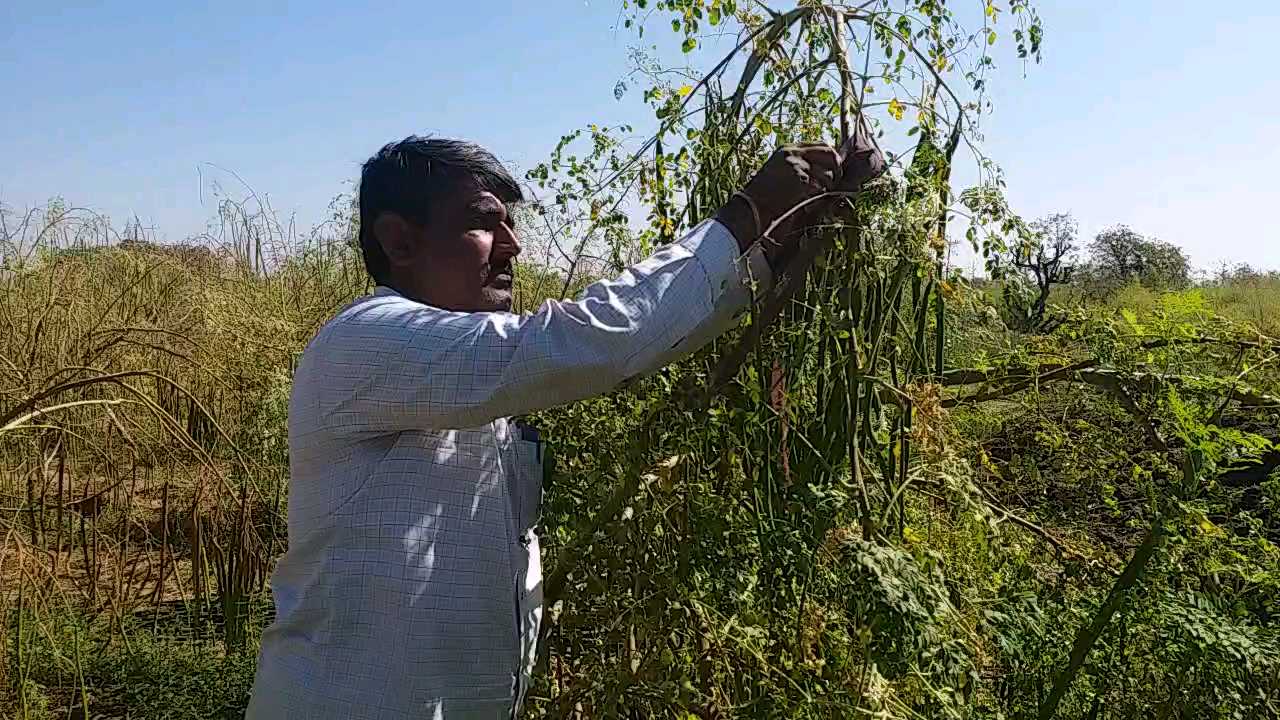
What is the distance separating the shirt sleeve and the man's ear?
23 centimetres

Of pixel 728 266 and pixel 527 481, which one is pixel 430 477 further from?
pixel 728 266

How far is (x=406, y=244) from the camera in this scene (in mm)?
1632

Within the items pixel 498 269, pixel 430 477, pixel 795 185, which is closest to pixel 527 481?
pixel 430 477

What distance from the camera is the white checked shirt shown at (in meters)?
1.32

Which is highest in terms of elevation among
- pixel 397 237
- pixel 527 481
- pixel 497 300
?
pixel 397 237

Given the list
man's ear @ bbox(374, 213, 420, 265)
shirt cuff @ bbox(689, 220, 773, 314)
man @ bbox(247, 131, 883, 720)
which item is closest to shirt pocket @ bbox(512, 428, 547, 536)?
man @ bbox(247, 131, 883, 720)

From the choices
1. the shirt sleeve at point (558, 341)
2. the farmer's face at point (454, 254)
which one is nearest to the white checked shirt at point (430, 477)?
the shirt sleeve at point (558, 341)

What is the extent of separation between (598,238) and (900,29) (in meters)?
0.71

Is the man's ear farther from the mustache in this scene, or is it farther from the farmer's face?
the mustache

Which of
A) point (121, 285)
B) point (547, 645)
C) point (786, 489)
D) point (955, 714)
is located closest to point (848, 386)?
point (786, 489)

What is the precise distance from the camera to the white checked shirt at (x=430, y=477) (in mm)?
1322

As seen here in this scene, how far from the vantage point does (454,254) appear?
5.27 ft

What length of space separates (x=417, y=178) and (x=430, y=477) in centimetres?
47

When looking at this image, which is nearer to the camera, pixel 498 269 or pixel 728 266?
pixel 728 266
